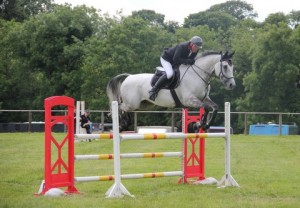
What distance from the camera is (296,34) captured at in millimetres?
33469

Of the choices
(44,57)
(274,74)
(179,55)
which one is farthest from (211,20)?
(179,55)

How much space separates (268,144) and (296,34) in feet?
56.2

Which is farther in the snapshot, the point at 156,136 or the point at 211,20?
the point at 211,20

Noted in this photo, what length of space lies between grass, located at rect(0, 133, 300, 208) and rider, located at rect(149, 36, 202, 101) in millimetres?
1517

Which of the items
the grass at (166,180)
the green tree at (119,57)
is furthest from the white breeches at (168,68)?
the green tree at (119,57)

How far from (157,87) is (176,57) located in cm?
51

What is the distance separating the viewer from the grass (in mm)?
7074

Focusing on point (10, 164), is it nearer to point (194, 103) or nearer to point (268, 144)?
point (194, 103)

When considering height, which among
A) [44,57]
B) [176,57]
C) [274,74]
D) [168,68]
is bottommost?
[168,68]

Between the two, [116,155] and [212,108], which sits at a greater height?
[212,108]

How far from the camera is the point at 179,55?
790 centimetres

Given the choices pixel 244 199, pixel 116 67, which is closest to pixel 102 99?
pixel 116 67

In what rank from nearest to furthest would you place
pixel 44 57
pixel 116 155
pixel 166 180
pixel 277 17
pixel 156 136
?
pixel 116 155 < pixel 156 136 < pixel 166 180 < pixel 44 57 < pixel 277 17

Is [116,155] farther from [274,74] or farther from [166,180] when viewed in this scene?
[274,74]
